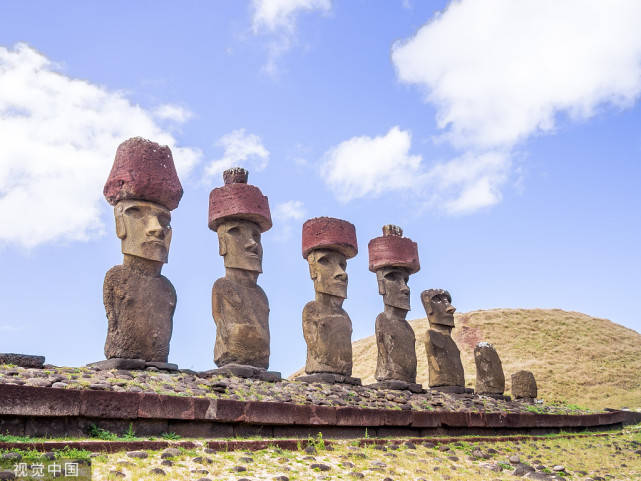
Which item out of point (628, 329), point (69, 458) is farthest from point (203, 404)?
point (628, 329)

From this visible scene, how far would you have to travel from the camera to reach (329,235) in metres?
12.9

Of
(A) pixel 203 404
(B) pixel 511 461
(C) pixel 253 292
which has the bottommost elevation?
(B) pixel 511 461

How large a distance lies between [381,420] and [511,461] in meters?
1.88

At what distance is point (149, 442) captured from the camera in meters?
6.26

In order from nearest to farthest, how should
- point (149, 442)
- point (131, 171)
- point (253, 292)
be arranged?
1. point (149, 442)
2. point (131, 171)
3. point (253, 292)

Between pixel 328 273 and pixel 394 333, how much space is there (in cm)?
219

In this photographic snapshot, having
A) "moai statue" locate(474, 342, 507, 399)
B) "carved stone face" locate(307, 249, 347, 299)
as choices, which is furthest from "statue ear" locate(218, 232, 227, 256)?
"moai statue" locate(474, 342, 507, 399)

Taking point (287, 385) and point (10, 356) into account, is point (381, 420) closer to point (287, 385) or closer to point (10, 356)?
point (287, 385)

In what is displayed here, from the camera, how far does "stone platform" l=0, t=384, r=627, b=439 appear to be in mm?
6047

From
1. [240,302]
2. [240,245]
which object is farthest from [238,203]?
[240,302]

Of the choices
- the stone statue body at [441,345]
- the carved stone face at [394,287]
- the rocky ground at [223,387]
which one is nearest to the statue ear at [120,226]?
the rocky ground at [223,387]

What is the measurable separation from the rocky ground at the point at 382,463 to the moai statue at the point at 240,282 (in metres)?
2.87

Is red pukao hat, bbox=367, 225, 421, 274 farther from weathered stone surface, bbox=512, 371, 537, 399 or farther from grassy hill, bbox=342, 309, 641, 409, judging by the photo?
grassy hill, bbox=342, 309, 641, 409

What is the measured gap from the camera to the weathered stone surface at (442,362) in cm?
1492
